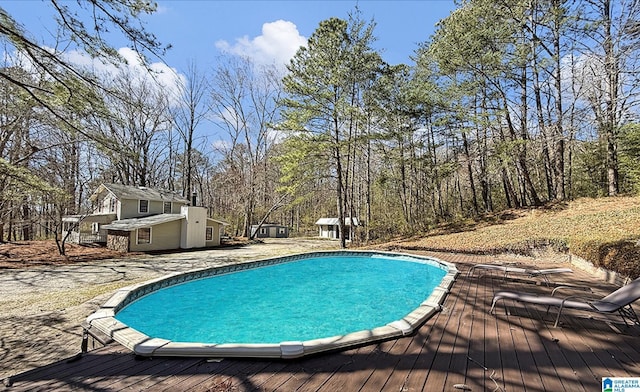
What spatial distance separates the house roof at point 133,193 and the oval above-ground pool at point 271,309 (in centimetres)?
1105

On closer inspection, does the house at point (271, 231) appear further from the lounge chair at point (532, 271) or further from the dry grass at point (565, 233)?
the lounge chair at point (532, 271)

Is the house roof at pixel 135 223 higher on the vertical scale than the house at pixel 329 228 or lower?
higher

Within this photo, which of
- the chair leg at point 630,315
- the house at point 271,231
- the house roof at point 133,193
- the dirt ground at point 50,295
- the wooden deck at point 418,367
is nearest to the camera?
the wooden deck at point 418,367

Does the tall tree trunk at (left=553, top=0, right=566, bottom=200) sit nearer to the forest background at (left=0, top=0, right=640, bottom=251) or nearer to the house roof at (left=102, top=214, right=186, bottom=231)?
the forest background at (left=0, top=0, right=640, bottom=251)

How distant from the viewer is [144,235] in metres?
15.7

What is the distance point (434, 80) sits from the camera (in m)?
14.6

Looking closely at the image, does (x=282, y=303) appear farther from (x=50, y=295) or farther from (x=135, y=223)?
(x=135, y=223)

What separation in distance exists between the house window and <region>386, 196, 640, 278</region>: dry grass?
13175mm

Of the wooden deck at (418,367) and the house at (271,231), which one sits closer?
the wooden deck at (418,367)

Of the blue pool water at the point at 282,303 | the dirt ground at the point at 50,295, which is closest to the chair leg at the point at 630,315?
the blue pool water at the point at 282,303

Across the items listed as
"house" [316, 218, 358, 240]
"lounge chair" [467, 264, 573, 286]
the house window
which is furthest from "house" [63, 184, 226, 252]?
"lounge chair" [467, 264, 573, 286]

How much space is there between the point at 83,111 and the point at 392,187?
16.4m

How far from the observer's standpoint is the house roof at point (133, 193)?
56.0 ft

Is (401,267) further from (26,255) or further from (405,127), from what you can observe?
(26,255)
